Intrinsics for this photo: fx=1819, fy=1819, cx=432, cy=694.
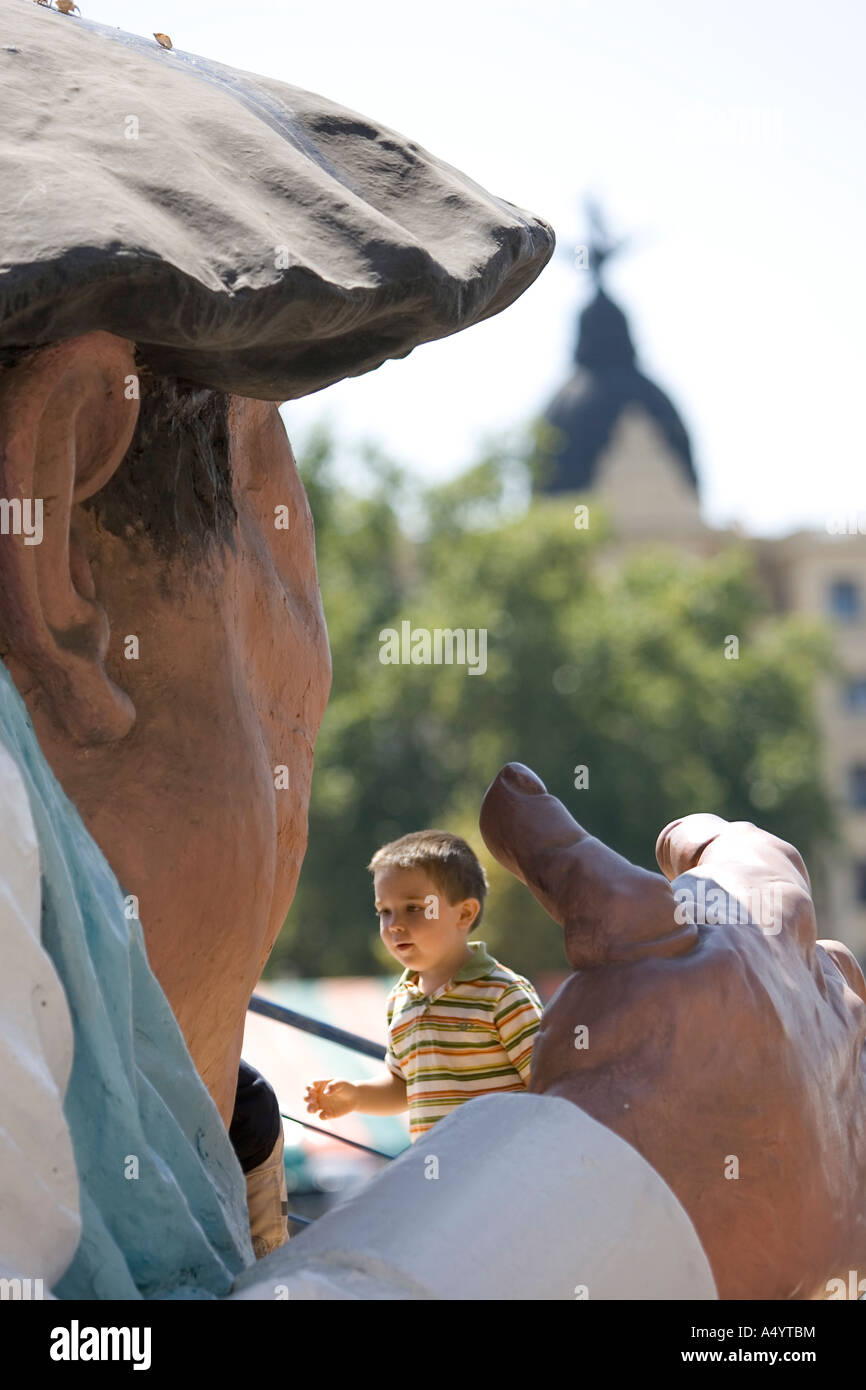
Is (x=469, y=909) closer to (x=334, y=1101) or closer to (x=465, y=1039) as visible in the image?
(x=465, y=1039)

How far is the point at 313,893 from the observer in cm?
2356

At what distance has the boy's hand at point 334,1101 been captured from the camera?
3.42 meters

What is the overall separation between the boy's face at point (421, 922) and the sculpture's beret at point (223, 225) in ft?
6.70

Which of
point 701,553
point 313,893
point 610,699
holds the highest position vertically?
point 701,553

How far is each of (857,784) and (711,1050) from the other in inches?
1491

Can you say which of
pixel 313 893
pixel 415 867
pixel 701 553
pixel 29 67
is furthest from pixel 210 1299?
pixel 701 553

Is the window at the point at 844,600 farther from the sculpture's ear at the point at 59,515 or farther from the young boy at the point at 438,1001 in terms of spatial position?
the sculpture's ear at the point at 59,515

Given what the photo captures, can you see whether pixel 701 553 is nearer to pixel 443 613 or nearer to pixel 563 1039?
pixel 443 613

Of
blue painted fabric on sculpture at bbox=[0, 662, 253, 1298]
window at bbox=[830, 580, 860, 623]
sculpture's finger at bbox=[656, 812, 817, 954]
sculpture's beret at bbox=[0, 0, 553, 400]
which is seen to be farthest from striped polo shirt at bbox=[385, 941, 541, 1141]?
window at bbox=[830, 580, 860, 623]

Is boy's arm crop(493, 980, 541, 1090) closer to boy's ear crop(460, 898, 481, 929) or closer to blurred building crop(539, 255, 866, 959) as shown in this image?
boy's ear crop(460, 898, 481, 929)

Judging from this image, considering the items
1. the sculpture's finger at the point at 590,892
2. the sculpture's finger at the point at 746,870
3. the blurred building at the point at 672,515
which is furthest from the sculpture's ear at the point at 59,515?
the blurred building at the point at 672,515
